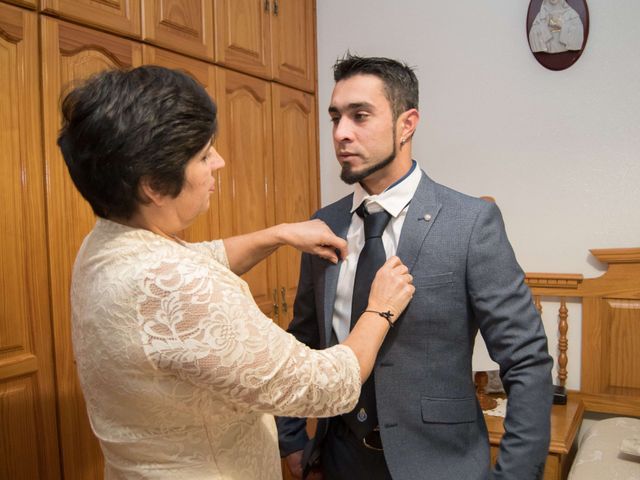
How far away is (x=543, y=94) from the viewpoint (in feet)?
7.61

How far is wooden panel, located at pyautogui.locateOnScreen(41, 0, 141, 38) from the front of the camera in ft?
5.33

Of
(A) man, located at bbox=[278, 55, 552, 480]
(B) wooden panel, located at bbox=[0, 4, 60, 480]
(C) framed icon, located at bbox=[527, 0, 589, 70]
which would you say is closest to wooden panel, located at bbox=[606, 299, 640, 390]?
(C) framed icon, located at bbox=[527, 0, 589, 70]

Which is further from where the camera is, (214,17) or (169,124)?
(214,17)

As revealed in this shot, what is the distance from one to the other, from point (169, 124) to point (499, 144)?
6.25ft

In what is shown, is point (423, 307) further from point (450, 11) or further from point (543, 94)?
point (450, 11)

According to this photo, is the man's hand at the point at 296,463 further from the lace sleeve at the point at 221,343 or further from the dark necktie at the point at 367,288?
the lace sleeve at the point at 221,343

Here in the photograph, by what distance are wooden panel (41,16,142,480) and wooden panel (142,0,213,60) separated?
23 centimetres

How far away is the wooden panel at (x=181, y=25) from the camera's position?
192cm

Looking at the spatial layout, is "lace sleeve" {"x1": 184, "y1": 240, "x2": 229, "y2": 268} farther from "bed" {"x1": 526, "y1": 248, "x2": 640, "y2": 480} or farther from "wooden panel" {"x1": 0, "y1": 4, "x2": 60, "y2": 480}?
"bed" {"x1": 526, "y1": 248, "x2": 640, "y2": 480}

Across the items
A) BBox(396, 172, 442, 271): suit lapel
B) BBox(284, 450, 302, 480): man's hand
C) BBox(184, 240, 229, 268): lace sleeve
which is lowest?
BBox(284, 450, 302, 480): man's hand

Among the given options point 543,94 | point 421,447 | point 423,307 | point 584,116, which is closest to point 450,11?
point 543,94

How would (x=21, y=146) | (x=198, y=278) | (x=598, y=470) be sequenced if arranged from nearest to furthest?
1. (x=198, y=278)
2. (x=21, y=146)
3. (x=598, y=470)

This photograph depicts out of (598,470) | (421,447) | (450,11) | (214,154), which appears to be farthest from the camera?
(450,11)

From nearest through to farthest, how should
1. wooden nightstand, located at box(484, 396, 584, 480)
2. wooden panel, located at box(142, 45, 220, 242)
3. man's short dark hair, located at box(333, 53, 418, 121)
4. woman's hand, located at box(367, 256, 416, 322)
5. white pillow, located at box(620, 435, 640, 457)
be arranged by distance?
1. woman's hand, located at box(367, 256, 416, 322)
2. man's short dark hair, located at box(333, 53, 418, 121)
3. white pillow, located at box(620, 435, 640, 457)
4. wooden nightstand, located at box(484, 396, 584, 480)
5. wooden panel, located at box(142, 45, 220, 242)
